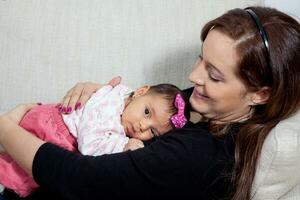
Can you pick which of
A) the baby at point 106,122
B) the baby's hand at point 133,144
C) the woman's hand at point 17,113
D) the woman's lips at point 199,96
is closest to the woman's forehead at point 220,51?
the woman's lips at point 199,96

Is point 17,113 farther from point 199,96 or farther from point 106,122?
point 199,96

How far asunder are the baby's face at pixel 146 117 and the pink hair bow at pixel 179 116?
1.2 inches

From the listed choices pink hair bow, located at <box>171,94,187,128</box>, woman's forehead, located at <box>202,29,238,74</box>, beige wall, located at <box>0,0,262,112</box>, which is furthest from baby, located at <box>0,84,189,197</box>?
beige wall, located at <box>0,0,262,112</box>

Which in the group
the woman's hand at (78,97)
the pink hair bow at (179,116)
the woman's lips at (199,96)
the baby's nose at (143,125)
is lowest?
the baby's nose at (143,125)

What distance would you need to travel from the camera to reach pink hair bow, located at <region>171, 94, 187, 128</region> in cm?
136

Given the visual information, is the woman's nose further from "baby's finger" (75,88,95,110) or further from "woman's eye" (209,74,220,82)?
"baby's finger" (75,88,95,110)

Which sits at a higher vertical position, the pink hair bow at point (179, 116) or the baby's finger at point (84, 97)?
the baby's finger at point (84, 97)

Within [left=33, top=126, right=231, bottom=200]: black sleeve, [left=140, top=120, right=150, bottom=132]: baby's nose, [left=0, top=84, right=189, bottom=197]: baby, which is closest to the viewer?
[left=33, top=126, right=231, bottom=200]: black sleeve

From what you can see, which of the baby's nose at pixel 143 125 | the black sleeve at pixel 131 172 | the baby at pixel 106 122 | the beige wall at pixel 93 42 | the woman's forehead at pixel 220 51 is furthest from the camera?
the beige wall at pixel 93 42

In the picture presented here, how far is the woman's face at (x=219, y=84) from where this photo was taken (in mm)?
1186

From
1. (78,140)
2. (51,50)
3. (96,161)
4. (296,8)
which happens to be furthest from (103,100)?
(296,8)

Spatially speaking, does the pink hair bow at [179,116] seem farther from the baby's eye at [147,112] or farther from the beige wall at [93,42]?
the beige wall at [93,42]

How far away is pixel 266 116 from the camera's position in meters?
1.22

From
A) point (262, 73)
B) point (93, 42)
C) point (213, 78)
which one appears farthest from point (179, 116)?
point (93, 42)
